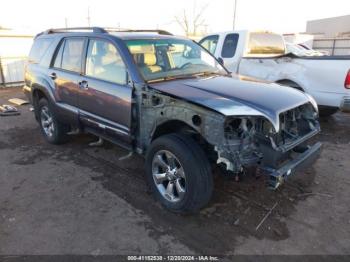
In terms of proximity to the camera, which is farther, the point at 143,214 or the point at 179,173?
the point at 143,214

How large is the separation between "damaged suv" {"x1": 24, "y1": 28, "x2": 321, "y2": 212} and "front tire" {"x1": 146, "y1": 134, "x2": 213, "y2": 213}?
0.03 feet

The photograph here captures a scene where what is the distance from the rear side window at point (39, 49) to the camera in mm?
5430

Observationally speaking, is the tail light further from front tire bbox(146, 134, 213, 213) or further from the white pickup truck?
front tire bbox(146, 134, 213, 213)

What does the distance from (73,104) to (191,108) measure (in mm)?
2326

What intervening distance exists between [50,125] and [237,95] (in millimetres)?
3682

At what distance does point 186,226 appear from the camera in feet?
10.7

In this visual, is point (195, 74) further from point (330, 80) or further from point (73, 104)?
point (330, 80)

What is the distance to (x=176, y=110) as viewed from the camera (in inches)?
128

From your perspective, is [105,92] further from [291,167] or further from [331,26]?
[331,26]

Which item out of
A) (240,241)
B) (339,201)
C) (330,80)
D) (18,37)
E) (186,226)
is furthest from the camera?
(18,37)

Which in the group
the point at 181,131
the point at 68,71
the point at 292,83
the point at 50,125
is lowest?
the point at 50,125

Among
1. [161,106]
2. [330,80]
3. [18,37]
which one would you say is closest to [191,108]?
[161,106]

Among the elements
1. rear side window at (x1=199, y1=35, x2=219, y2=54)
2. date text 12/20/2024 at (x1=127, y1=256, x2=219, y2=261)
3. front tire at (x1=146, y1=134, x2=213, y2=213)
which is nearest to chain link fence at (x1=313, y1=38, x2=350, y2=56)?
rear side window at (x1=199, y1=35, x2=219, y2=54)

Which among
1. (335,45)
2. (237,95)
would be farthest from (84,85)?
(335,45)
